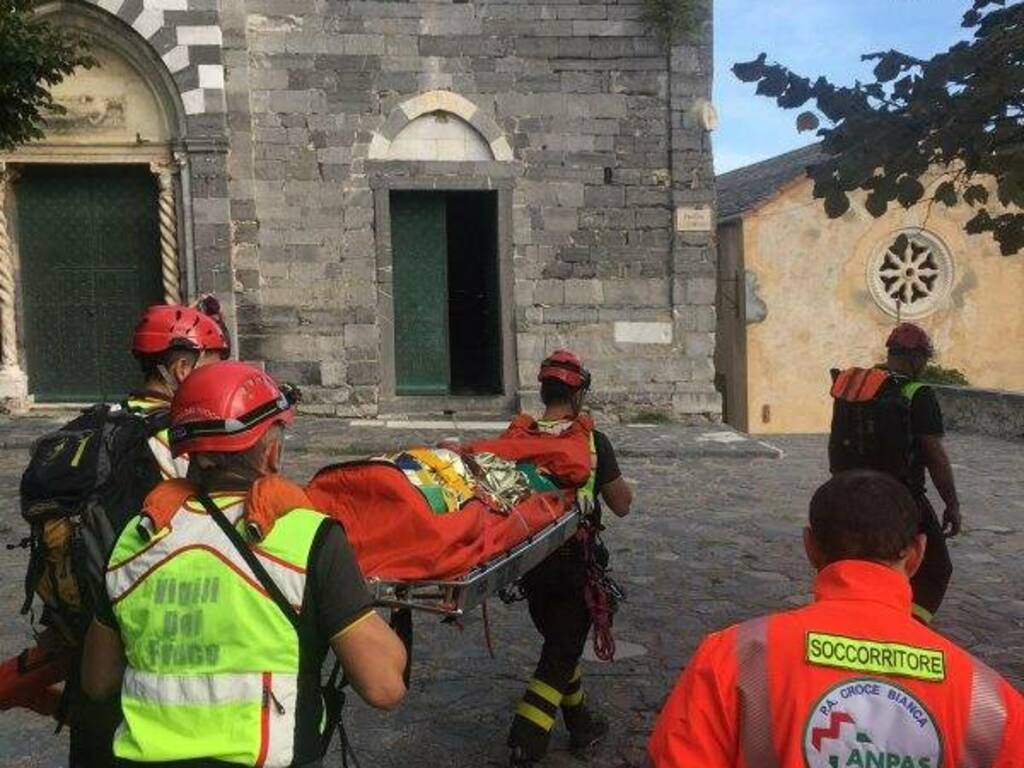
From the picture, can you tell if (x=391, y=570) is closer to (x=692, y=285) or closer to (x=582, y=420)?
(x=582, y=420)

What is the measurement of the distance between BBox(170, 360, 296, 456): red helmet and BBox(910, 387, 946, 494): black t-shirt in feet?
11.3

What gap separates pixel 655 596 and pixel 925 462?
6.69 ft

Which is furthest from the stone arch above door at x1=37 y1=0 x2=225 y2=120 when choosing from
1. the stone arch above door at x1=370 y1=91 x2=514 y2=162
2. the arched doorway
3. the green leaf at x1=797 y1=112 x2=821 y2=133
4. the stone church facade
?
the green leaf at x1=797 y1=112 x2=821 y2=133

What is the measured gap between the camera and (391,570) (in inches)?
116

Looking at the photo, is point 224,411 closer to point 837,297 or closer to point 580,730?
point 580,730

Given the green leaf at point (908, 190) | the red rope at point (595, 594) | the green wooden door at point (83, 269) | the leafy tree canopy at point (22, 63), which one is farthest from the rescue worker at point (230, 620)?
the green wooden door at point (83, 269)

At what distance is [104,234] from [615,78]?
6886mm

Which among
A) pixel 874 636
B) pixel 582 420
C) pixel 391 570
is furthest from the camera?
pixel 582 420

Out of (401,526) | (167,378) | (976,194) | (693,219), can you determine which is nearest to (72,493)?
(167,378)

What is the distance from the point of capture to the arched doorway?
40.8ft

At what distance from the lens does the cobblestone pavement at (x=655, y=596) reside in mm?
4250

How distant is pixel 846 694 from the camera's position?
1787 millimetres

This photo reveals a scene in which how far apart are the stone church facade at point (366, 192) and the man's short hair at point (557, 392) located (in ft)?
29.7

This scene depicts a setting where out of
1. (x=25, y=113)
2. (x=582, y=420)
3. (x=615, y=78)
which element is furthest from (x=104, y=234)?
(x=582, y=420)
